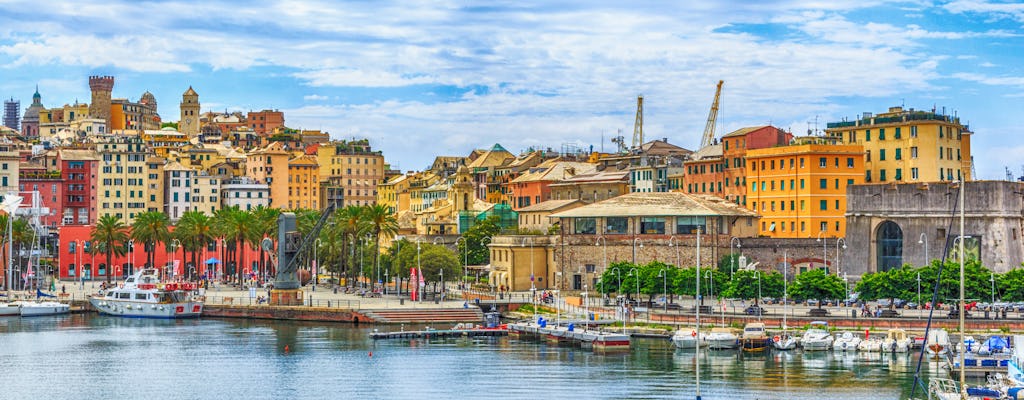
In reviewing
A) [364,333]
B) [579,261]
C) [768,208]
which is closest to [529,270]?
[579,261]

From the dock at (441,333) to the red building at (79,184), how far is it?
9873 cm

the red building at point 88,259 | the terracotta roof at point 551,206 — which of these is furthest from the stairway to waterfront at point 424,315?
the red building at point 88,259

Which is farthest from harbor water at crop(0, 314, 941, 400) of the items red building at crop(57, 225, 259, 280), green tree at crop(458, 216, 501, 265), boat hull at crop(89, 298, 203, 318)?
red building at crop(57, 225, 259, 280)

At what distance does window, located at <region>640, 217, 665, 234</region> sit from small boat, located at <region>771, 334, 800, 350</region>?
33.2m

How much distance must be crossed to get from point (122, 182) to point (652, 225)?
94383mm

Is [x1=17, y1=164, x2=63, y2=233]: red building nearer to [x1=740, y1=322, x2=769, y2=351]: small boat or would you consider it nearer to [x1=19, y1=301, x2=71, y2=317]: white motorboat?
[x1=19, y1=301, x2=71, y2=317]: white motorboat

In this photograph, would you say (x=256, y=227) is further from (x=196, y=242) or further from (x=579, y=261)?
(x=579, y=261)

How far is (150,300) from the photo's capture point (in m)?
124

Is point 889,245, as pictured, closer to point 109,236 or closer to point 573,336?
point 573,336

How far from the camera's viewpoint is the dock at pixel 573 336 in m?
91.9

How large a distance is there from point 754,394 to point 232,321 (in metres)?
56.7

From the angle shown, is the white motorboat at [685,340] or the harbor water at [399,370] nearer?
the harbor water at [399,370]

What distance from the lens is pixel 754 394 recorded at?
72438 millimetres

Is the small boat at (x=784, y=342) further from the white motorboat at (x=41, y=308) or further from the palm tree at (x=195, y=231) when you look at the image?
the palm tree at (x=195, y=231)
